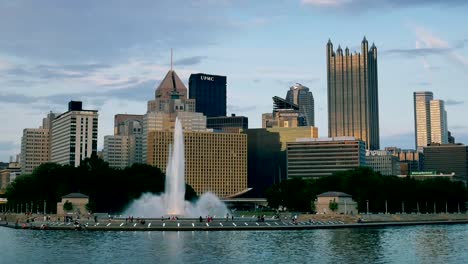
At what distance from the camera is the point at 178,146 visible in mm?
155000

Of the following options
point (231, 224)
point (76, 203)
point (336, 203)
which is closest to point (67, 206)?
point (76, 203)

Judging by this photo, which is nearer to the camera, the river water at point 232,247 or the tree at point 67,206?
the river water at point 232,247

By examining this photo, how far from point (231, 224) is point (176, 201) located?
17.9 m

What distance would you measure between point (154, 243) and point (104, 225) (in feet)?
129

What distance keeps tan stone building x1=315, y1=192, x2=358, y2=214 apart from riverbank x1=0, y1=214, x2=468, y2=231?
655 cm

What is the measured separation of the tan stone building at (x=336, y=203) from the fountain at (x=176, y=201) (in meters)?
24.8

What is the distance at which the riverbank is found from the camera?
131250 millimetres

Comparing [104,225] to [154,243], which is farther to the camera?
[104,225]

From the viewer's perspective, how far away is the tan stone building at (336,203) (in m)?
166

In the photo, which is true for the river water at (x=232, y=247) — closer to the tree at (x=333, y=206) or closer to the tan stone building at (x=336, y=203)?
the tree at (x=333, y=206)

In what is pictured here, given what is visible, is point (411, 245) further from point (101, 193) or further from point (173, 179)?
point (101, 193)

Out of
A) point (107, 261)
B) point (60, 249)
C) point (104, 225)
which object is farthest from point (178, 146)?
point (107, 261)

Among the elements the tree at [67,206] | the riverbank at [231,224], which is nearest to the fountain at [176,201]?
the riverbank at [231,224]

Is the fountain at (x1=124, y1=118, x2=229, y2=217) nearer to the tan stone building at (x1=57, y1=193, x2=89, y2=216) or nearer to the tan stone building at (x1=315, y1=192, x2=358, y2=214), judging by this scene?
the tan stone building at (x1=57, y1=193, x2=89, y2=216)
